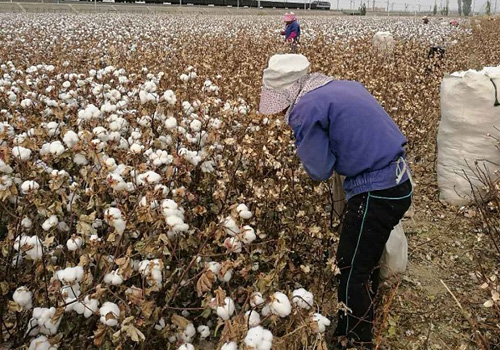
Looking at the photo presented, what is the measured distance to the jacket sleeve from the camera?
2.08 m

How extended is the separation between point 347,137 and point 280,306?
906 mm

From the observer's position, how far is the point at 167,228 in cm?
181

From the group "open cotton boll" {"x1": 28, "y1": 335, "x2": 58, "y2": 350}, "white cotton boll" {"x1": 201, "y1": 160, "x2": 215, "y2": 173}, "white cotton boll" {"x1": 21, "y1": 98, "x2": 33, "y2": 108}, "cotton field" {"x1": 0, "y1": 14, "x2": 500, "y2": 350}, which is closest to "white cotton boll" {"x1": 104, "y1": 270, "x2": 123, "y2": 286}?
"cotton field" {"x1": 0, "y1": 14, "x2": 500, "y2": 350}

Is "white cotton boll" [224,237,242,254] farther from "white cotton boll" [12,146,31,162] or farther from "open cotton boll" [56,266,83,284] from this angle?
"white cotton boll" [12,146,31,162]

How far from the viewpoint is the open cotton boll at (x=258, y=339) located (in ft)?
4.43

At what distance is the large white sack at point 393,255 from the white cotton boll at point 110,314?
1437 mm

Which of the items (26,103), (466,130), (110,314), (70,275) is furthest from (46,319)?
(466,130)

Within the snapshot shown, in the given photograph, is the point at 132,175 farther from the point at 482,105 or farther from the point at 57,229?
the point at 482,105

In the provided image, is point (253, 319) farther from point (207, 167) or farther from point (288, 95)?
point (207, 167)

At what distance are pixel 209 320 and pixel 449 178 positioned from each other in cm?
269

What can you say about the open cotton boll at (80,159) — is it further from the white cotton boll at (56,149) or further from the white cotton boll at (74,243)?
the white cotton boll at (74,243)

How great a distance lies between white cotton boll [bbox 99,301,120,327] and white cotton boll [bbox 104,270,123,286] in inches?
2.9

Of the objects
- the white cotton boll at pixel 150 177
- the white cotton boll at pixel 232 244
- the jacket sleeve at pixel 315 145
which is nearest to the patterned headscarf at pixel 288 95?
the jacket sleeve at pixel 315 145

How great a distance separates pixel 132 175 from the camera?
2051mm
